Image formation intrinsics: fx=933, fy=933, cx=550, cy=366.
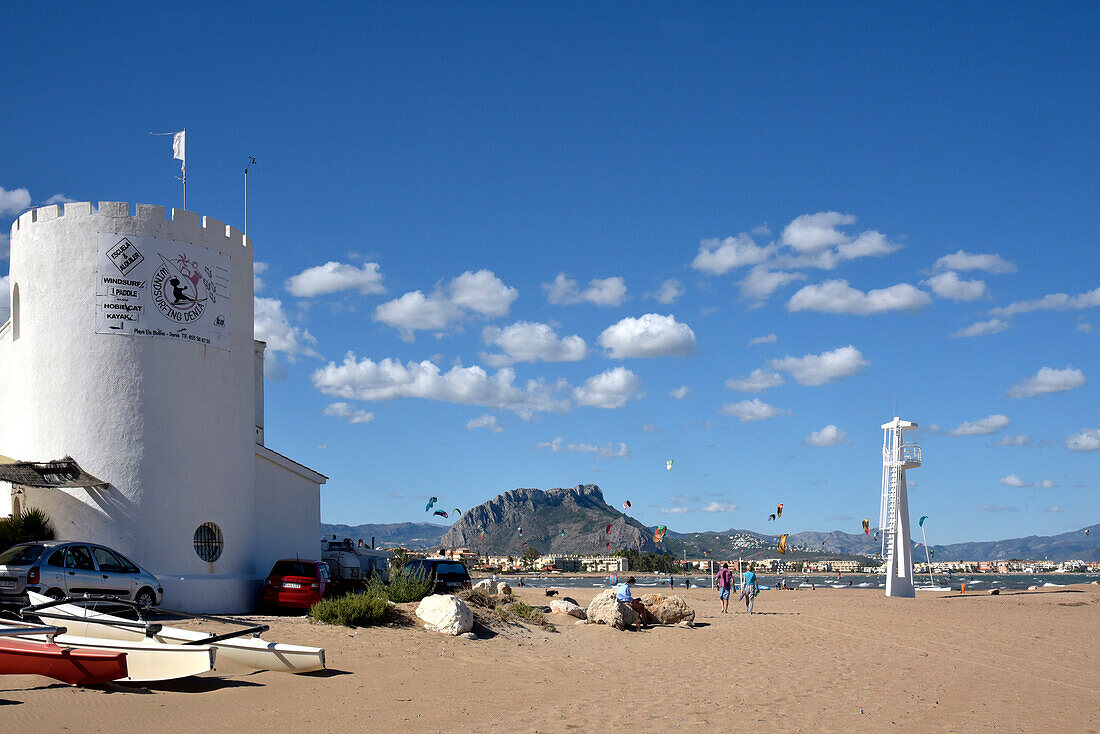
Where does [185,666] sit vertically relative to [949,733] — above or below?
above

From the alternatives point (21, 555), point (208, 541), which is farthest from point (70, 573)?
point (208, 541)

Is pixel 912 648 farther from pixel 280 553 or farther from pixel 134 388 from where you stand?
pixel 134 388

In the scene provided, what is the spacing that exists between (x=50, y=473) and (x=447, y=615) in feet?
28.9

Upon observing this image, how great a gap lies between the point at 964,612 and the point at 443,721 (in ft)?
87.3

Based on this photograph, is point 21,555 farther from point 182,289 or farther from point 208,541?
point 182,289

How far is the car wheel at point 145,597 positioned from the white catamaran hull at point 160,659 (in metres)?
5.73

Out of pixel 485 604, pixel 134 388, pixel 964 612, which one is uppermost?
pixel 134 388

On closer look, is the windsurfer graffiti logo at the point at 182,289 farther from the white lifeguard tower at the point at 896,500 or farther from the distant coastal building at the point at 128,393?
the white lifeguard tower at the point at 896,500

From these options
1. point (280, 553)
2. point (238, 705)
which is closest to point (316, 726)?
point (238, 705)

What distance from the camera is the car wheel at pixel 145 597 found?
56.4 ft

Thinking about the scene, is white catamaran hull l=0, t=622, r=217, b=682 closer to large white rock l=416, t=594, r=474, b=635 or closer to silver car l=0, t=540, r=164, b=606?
silver car l=0, t=540, r=164, b=606

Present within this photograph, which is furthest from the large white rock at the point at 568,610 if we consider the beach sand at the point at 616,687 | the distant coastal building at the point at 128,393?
the distant coastal building at the point at 128,393

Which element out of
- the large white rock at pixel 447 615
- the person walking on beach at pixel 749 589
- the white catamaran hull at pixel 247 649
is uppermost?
the white catamaran hull at pixel 247 649

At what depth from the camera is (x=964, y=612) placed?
32.1m
